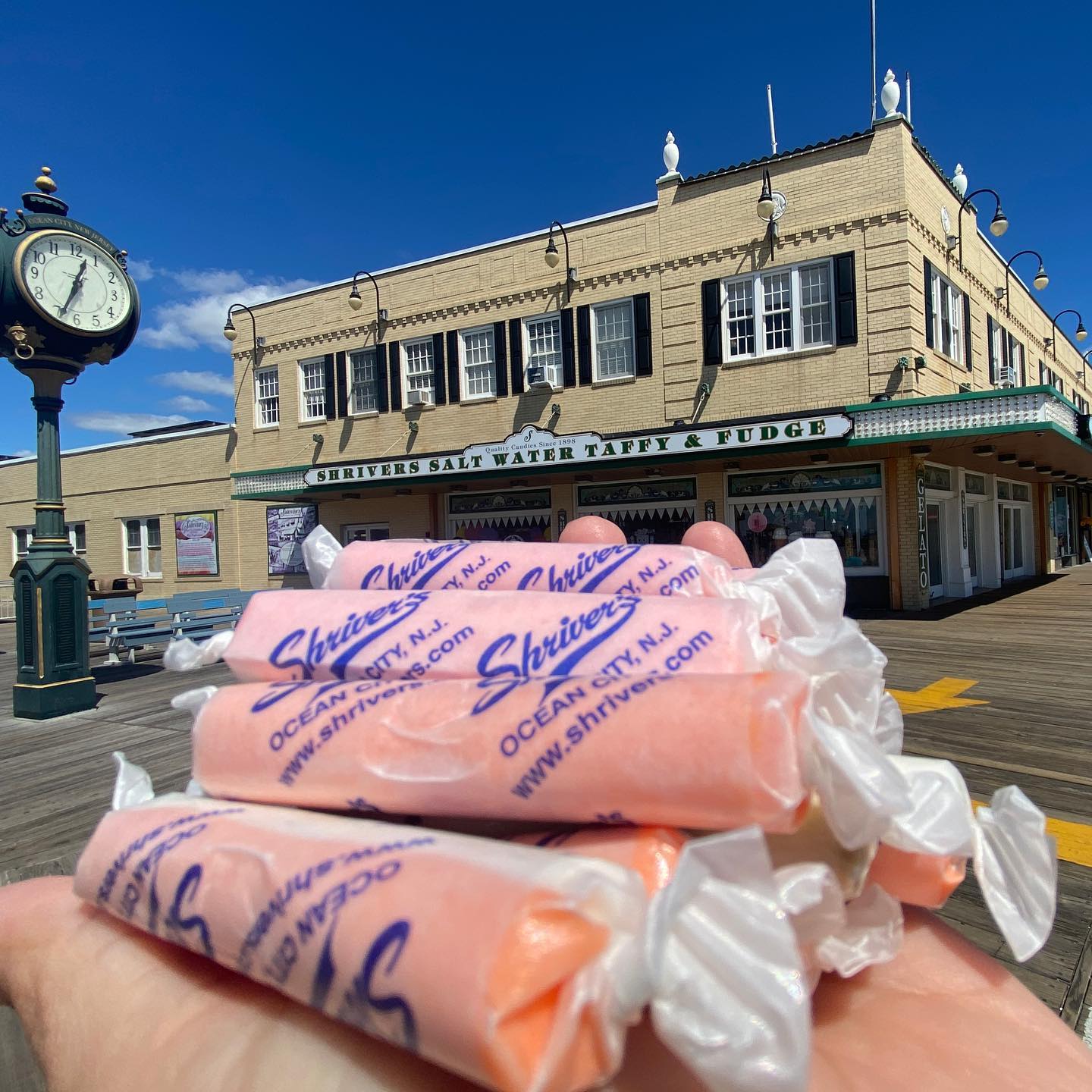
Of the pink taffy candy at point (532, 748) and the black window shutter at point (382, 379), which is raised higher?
the black window shutter at point (382, 379)

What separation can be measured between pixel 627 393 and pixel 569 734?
14581mm

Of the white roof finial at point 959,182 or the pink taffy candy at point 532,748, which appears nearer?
the pink taffy candy at point 532,748

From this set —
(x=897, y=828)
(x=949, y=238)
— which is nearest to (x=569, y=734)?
(x=897, y=828)

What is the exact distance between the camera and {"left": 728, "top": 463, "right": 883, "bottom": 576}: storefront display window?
1339 cm

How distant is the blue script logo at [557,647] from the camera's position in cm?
136

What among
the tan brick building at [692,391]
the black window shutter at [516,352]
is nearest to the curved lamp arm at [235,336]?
the tan brick building at [692,391]

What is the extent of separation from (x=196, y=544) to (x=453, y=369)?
945 centimetres

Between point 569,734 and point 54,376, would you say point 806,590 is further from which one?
point 54,376

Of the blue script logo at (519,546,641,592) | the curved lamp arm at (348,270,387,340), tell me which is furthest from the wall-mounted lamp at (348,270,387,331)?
the blue script logo at (519,546,641,592)

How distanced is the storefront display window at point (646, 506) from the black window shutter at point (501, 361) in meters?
2.91

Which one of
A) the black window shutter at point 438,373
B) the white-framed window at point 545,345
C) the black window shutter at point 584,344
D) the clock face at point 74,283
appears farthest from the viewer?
the black window shutter at point 438,373

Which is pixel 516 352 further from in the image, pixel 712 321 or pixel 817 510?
pixel 817 510

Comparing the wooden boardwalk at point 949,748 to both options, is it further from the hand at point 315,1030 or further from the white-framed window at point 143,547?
the white-framed window at point 143,547

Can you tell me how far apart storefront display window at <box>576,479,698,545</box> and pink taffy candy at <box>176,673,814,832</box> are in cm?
1344
